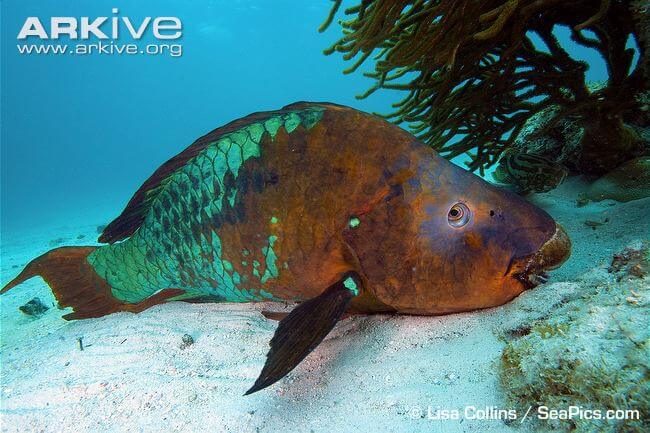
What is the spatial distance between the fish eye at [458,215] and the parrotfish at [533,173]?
9.26 feet

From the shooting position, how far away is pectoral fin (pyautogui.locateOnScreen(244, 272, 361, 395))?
65.2 inches

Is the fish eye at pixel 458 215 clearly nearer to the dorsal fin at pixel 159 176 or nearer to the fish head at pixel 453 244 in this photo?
the fish head at pixel 453 244

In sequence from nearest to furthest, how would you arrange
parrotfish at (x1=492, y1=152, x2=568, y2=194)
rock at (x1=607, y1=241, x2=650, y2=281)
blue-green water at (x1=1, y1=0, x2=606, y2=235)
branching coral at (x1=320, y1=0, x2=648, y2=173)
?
rock at (x1=607, y1=241, x2=650, y2=281) < branching coral at (x1=320, y1=0, x2=648, y2=173) < parrotfish at (x1=492, y1=152, x2=568, y2=194) < blue-green water at (x1=1, y1=0, x2=606, y2=235)

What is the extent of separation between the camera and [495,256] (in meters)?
1.94

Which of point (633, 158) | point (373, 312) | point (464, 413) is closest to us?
point (464, 413)

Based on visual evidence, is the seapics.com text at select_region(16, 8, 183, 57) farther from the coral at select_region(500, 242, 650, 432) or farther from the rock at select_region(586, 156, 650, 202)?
the coral at select_region(500, 242, 650, 432)

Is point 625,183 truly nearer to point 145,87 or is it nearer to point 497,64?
point 497,64

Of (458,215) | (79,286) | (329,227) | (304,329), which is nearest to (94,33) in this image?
(79,286)

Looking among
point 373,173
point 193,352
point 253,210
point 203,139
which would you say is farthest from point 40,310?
point 373,173

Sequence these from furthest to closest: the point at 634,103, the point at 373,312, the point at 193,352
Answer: the point at 634,103 < the point at 193,352 < the point at 373,312

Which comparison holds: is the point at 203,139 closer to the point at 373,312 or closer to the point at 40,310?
the point at 373,312

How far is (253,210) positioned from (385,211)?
1006 millimetres

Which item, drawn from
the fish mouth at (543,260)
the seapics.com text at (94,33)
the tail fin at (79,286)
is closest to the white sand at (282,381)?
the fish mouth at (543,260)

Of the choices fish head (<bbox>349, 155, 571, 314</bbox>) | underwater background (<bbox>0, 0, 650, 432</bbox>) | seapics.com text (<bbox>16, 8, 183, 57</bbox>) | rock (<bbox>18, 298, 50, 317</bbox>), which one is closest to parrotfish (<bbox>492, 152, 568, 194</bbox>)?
underwater background (<bbox>0, 0, 650, 432</bbox>)
